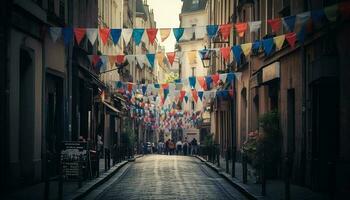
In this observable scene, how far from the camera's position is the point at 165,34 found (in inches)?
836

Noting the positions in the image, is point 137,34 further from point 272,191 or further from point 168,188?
point 272,191

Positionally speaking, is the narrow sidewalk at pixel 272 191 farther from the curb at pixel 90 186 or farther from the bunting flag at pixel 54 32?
the bunting flag at pixel 54 32

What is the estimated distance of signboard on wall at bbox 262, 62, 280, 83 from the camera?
24.2m

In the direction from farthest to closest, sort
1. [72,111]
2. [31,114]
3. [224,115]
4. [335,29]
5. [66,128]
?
[224,115] → [72,111] → [66,128] → [31,114] → [335,29]

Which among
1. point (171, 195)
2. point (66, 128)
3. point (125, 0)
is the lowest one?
point (171, 195)

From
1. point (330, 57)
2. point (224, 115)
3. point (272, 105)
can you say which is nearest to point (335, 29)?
point (330, 57)

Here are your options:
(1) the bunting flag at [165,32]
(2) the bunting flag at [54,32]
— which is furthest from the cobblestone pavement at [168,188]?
(2) the bunting flag at [54,32]

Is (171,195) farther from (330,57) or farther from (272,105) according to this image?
(272,105)

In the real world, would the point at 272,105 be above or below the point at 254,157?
above

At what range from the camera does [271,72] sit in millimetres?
24969

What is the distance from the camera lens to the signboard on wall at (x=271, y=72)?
24.2m

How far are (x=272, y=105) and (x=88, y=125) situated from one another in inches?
385

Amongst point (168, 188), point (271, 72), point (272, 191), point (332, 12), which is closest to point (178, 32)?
point (168, 188)

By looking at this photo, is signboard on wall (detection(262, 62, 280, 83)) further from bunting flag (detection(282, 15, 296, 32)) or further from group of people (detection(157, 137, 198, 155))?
group of people (detection(157, 137, 198, 155))
